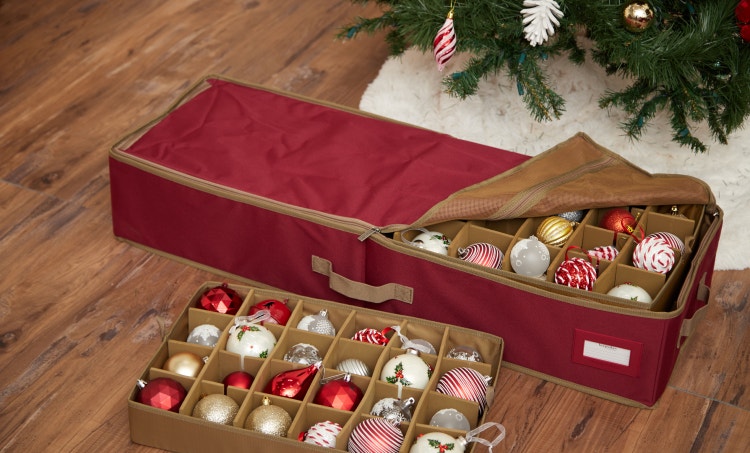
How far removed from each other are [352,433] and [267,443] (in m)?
0.14

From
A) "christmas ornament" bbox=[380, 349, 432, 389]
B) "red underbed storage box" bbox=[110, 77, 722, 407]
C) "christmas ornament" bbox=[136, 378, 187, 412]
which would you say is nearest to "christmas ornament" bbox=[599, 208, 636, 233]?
"red underbed storage box" bbox=[110, 77, 722, 407]

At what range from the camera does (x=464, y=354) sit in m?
1.92

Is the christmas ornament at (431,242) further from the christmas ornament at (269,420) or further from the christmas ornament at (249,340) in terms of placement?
the christmas ornament at (269,420)

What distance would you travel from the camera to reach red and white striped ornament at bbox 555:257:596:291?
191 cm

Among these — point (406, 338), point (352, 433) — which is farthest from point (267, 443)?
point (406, 338)

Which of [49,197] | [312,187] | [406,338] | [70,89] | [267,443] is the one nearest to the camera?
[267,443]

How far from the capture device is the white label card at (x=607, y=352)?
189 cm

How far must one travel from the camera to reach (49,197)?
2.50m

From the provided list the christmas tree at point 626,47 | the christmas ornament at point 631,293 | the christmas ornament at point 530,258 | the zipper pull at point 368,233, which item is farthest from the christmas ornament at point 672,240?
the zipper pull at point 368,233

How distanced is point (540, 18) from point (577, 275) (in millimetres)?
591

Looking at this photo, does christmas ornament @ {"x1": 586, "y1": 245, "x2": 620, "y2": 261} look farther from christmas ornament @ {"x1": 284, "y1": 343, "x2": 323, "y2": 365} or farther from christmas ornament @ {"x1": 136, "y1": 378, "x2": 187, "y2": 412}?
christmas ornament @ {"x1": 136, "y1": 378, "x2": 187, "y2": 412}

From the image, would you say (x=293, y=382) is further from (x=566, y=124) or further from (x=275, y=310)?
(x=566, y=124)

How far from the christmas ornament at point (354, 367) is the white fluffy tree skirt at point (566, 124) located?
874mm

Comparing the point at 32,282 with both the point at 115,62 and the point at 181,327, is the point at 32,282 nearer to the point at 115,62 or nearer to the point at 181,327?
the point at 181,327
